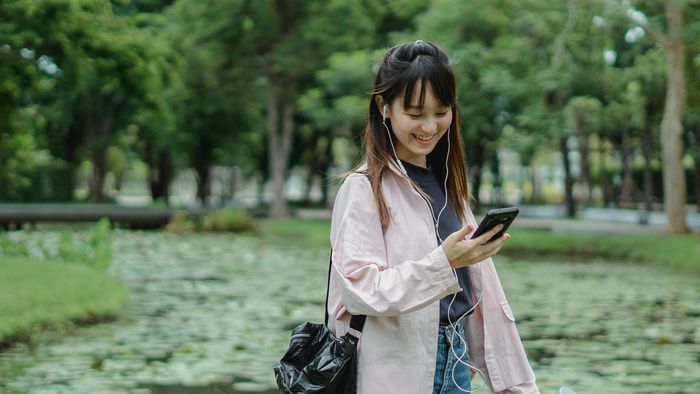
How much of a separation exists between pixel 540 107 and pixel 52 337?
1444 cm

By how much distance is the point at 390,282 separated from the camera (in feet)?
7.41

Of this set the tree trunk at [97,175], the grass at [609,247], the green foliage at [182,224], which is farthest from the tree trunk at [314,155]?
the grass at [609,247]

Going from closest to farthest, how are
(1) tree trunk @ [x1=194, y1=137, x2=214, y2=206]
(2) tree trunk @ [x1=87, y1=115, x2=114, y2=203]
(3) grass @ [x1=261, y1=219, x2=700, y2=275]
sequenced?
(3) grass @ [x1=261, y1=219, x2=700, y2=275] → (2) tree trunk @ [x1=87, y1=115, x2=114, y2=203] → (1) tree trunk @ [x1=194, y1=137, x2=214, y2=206]

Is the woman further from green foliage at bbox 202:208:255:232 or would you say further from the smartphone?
green foliage at bbox 202:208:255:232

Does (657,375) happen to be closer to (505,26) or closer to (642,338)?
(642,338)

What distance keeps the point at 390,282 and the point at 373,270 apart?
0.17 ft

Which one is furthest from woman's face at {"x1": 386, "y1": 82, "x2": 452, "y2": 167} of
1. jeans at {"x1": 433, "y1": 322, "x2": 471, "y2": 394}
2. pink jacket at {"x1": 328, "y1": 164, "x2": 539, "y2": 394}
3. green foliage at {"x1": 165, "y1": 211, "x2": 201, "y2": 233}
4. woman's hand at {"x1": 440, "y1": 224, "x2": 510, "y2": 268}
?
green foliage at {"x1": 165, "y1": 211, "x2": 201, "y2": 233}

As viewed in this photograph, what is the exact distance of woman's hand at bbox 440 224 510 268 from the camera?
7.37ft

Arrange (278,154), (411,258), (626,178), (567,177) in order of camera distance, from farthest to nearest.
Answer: (278,154), (626,178), (567,177), (411,258)

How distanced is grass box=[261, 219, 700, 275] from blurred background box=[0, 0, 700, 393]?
2.8 inches

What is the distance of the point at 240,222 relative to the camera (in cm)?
2581

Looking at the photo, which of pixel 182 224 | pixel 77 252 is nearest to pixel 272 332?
pixel 77 252

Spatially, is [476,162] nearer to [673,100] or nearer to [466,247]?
[673,100]

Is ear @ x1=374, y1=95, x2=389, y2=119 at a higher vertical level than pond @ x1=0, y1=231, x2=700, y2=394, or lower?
higher
